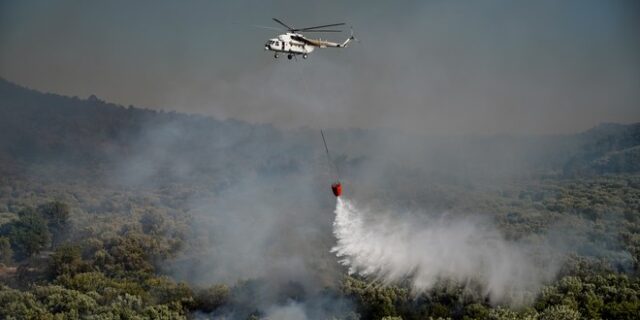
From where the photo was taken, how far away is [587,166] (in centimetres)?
17700

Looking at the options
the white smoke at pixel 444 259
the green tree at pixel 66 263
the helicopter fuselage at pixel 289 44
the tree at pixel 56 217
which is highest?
the helicopter fuselage at pixel 289 44

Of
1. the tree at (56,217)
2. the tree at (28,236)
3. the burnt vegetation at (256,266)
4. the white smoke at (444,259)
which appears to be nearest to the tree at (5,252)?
the burnt vegetation at (256,266)

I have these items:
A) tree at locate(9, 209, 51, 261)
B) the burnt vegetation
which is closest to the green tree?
the burnt vegetation

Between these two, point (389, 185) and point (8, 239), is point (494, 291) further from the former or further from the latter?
Result: point (389, 185)

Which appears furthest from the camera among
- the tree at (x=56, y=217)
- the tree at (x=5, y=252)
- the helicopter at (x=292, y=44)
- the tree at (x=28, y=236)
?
the tree at (x=56, y=217)

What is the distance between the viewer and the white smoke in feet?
178

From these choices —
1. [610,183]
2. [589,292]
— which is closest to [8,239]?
[589,292]

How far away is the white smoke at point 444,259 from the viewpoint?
54.4 m

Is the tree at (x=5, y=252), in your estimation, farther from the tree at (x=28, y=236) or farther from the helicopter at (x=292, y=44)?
the helicopter at (x=292, y=44)

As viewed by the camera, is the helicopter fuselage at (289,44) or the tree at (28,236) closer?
the helicopter fuselage at (289,44)

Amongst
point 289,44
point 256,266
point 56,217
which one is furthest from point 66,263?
point 289,44

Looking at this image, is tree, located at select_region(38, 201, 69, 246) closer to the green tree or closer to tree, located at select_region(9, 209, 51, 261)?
tree, located at select_region(9, 209, 51, 261)

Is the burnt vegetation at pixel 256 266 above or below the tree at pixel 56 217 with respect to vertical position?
below

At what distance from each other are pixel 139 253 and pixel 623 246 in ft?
222
